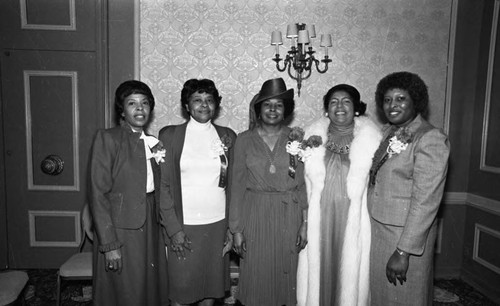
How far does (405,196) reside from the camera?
2.14 m

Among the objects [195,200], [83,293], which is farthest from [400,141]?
[83,293]

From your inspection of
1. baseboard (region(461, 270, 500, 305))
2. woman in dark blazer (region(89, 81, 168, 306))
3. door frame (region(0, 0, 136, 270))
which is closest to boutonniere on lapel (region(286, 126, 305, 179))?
woman in dark blazer (region(89, 81, 168, 306))

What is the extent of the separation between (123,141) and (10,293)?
1.30 meters

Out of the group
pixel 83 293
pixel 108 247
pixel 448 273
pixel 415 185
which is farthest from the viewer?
pixel 448 273

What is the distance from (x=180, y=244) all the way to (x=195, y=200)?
1.07 ft

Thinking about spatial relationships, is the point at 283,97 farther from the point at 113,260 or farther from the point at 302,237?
the point at 113,260

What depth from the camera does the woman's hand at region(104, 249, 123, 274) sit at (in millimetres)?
2186

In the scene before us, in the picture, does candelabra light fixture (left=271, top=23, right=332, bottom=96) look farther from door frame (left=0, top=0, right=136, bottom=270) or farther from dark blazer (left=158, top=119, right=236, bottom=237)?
dark blazer (left=158, top=119, right=236, bottom=237)

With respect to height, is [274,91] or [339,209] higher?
[274,91]

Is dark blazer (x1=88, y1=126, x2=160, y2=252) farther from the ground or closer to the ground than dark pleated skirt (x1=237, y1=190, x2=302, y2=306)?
farther from the ground

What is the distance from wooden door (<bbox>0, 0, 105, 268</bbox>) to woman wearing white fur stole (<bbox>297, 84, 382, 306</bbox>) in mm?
2711

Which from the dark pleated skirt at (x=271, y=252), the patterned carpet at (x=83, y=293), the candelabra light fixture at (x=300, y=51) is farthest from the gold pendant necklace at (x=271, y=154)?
the patterned carpet at (x=83, y=293)

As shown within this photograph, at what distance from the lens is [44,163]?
13.1ft

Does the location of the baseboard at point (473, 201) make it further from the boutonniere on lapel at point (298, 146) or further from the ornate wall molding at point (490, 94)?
the boutonniere on lapel at point (298, 146)
